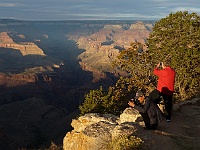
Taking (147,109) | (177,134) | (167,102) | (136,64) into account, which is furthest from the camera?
(136,64)

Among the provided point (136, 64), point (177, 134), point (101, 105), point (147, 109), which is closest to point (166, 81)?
point (147, 109)

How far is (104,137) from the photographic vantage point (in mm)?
12844

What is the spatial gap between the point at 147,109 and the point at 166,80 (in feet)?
7.69

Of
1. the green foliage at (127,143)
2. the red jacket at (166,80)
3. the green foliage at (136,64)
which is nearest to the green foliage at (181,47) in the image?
the green foliage at (136,64)

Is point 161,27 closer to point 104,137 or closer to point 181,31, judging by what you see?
point 181,31

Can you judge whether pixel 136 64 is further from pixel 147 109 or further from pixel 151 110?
pixel 147 109

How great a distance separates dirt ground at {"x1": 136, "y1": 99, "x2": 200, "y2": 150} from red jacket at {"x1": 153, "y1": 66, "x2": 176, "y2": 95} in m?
1.79

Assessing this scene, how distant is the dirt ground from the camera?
37.7 ft

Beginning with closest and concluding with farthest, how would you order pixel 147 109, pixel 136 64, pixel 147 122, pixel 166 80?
pixel 147 109 < pixel 147 122 < pixel 166 80 < pixel 136 64

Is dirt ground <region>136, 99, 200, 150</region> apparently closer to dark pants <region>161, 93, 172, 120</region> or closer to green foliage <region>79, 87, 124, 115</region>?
dark pants <region>161, 93, 172, 120</region>

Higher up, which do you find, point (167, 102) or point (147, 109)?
point (147, 109)

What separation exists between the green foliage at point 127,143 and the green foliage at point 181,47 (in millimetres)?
18485

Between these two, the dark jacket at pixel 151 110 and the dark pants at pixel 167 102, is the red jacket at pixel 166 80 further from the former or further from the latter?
the dark jacket at pixel 151 110

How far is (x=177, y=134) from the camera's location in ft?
44.7
